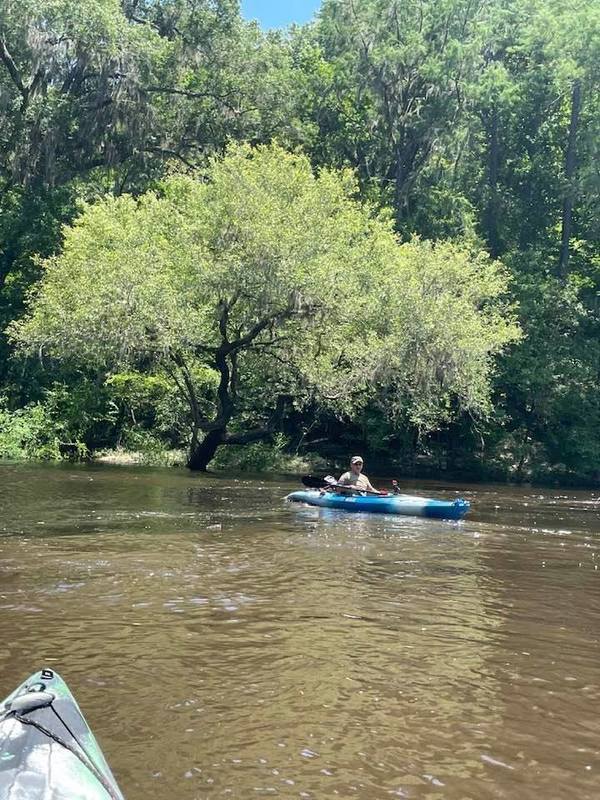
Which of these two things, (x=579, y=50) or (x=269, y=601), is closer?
(x=269, y=601)

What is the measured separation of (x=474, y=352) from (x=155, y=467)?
10472mm

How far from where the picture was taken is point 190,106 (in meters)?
34.7

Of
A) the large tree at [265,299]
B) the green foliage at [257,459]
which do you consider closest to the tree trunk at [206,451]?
the large tree at [265,299]

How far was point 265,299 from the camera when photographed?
21.9m

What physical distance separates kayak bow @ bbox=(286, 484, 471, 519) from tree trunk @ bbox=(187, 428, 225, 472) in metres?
9.37

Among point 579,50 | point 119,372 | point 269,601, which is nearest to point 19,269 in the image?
point 119,372

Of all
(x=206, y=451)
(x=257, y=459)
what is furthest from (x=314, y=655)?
(x=257, y=459)

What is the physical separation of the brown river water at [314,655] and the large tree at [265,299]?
10024 millimetres

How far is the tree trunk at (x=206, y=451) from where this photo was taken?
25359 mm

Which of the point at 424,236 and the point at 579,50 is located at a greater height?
the point at 579,50

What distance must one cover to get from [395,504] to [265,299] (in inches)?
325

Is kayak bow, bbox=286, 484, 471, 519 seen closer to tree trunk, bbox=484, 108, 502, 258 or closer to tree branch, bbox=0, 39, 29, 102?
tree branch, bbox=0, 39, 29, 102

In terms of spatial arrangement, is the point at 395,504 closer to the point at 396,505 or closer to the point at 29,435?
the point at 396,505

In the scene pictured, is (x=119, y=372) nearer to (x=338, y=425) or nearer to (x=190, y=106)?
(x=338, y=425)
